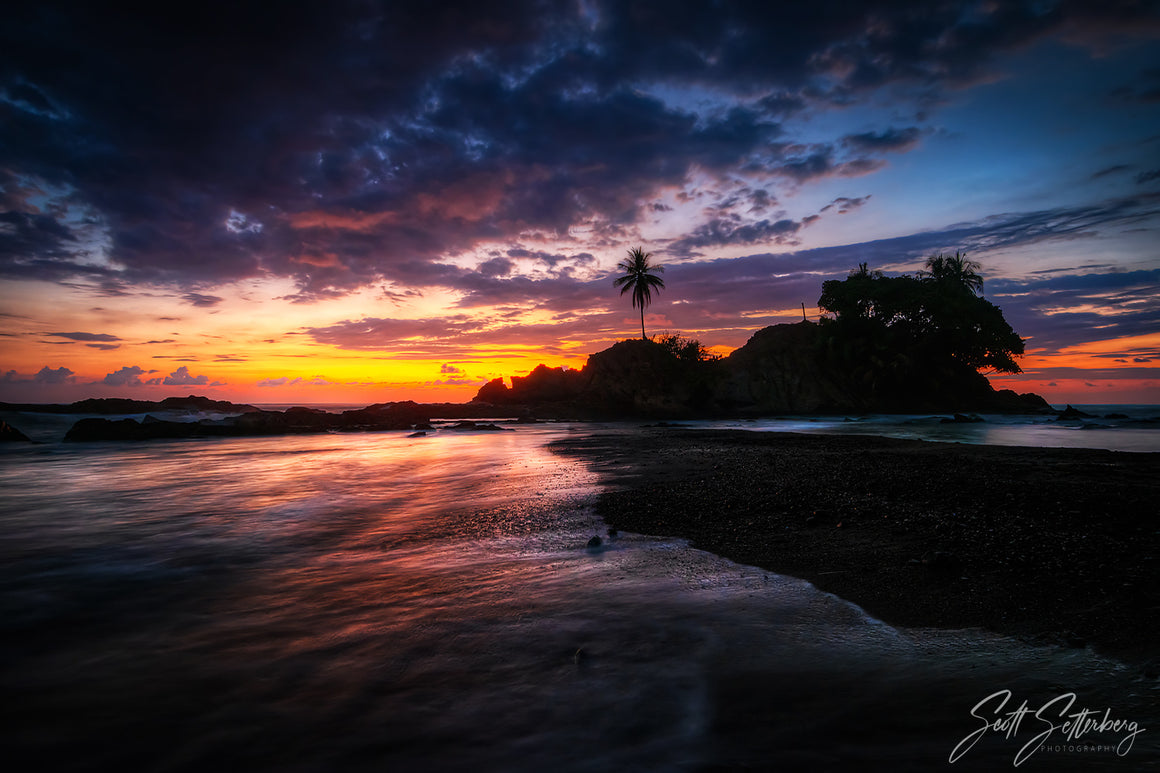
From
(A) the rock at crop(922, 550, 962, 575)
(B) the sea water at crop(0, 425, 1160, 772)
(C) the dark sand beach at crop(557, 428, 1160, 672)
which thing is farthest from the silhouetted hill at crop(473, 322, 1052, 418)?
(A) the rock at crop(922, 550, 962, 575)

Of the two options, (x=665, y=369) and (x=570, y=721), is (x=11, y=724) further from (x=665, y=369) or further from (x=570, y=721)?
(x=665, y=369)

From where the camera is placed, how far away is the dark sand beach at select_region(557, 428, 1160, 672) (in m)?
3.72

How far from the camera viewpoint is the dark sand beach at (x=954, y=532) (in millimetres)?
3723

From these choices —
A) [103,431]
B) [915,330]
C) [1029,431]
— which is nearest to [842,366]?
[915,330]

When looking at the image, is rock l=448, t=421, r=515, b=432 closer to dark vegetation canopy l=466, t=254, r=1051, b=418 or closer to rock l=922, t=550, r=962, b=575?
dark vegetation canopy l=466, t=254, r=1051, b=418

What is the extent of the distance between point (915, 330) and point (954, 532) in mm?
55107

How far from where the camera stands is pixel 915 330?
166ft

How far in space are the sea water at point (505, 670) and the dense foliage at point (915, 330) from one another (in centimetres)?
5502

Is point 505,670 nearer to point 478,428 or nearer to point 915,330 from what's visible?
point 478,428

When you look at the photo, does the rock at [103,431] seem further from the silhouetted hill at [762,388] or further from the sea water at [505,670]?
the silhouetted hill at [762,388]

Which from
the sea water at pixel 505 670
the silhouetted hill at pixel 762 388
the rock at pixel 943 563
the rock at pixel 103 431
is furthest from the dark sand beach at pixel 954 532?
the silhouetted hill at pixel 762 388

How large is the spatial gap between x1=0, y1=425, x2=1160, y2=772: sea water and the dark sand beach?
45 cm

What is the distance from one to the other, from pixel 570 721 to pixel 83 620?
Result: 17.4 feet

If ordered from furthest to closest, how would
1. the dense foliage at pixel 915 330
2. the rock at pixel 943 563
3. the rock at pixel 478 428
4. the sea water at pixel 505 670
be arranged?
the dense foliage at pixel 915 330, the rock at pixel 478 428, the rock at pixel 943 563, the sea water at pixel 505 670
